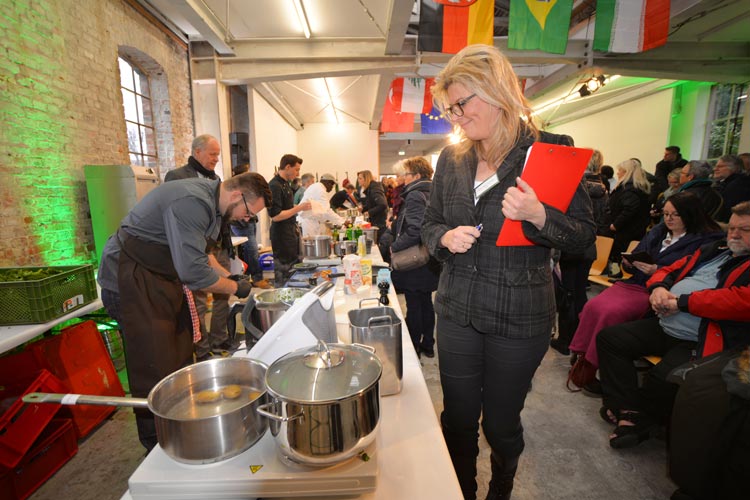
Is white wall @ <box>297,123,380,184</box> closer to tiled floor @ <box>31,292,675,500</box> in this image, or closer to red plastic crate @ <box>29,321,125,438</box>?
red plastic crate @ <box>29,321,125,438</box>

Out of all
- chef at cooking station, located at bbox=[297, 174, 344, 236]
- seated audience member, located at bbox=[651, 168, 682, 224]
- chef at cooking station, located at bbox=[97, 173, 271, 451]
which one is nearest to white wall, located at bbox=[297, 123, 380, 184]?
chef at cooking station, located at bbox=[297, 174, 344, 236]

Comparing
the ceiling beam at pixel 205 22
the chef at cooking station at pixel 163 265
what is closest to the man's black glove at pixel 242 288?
the chef at cooking station at pixel 163 265

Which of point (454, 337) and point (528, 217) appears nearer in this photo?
point (528, 217)

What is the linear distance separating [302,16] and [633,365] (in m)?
5.71

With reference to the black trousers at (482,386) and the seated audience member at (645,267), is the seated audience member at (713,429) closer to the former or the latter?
the seated audience member at (645,267)

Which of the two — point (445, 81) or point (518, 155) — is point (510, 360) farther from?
point (445, 81)

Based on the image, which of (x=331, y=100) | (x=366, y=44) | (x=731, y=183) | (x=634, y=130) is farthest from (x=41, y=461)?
(x=634, y=130)

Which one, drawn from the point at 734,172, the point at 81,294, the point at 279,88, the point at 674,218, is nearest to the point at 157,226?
the point at 81,294

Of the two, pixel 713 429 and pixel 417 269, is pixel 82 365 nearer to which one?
pixel 417 269

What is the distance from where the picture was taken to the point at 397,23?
481 centimetres

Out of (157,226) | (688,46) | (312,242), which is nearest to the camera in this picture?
(157,226)

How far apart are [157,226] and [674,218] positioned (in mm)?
3300

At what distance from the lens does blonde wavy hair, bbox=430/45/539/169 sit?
3.67 feet

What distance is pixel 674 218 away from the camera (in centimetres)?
260
